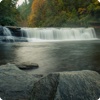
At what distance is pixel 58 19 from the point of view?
949 inches

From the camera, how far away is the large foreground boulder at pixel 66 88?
8.00 ft

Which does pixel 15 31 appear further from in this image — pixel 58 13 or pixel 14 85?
pixel 14 85

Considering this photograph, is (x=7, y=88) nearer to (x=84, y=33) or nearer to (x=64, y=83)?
(x=64, y=83)

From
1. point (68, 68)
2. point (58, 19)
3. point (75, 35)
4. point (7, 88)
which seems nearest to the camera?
point (7, 88)

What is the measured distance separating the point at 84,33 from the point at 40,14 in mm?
10123

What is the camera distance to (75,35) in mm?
17312

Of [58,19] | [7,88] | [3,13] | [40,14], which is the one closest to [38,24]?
[40,14]

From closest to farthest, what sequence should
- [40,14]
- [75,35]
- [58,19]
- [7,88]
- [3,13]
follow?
[7,88] < [75,35] < [3,13] < [58,19] < [40,14]

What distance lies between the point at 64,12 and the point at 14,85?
21.2 meters

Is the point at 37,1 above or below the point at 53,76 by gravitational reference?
above

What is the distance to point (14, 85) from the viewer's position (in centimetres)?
321

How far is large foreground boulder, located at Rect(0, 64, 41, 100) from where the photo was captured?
3.04 metres

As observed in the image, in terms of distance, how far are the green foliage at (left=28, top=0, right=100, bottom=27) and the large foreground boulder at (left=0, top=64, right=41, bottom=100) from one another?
1696 centimetres

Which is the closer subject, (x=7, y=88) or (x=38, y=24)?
(x=7, y=88)
